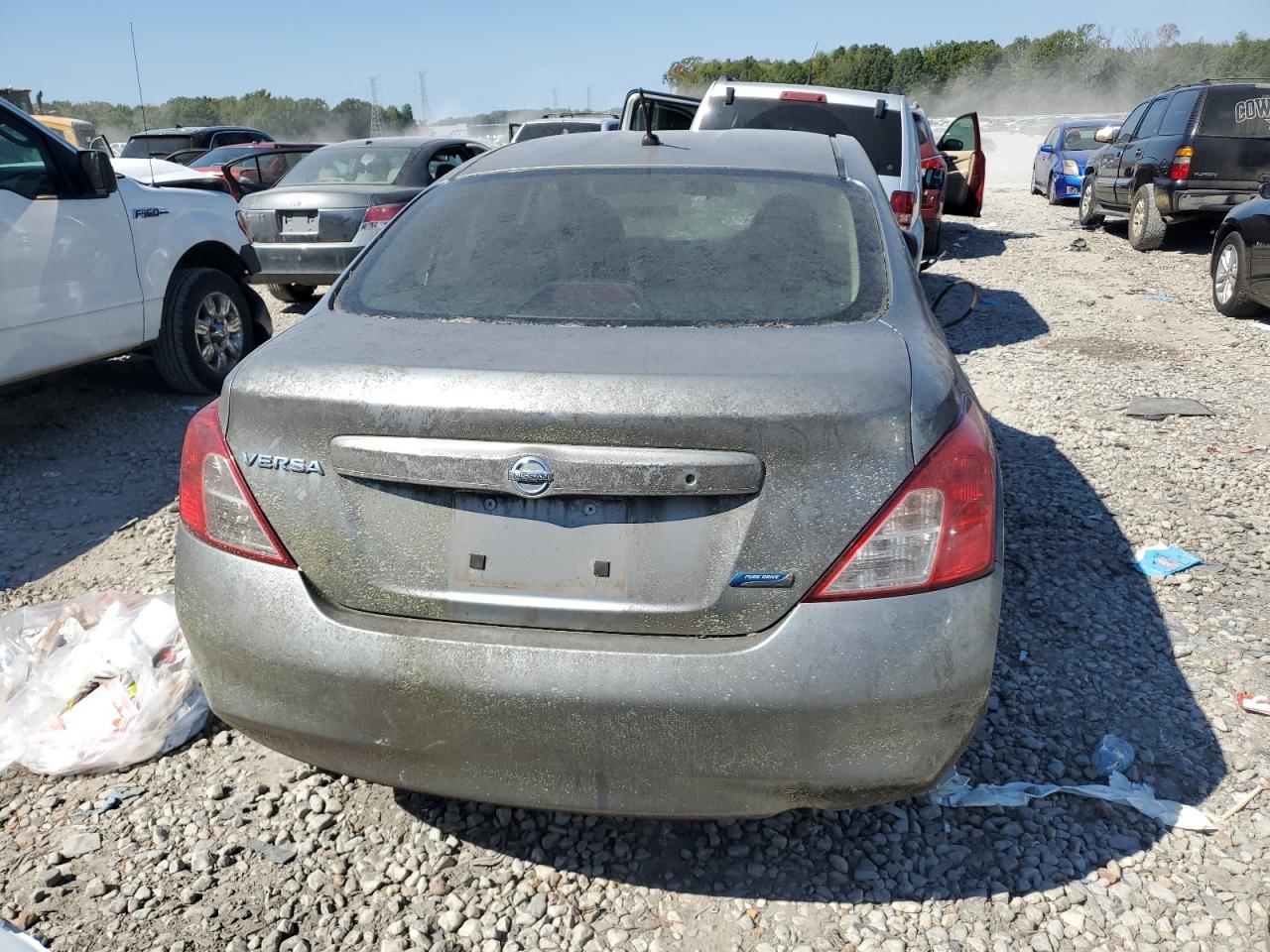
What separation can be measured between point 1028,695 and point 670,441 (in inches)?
73.1

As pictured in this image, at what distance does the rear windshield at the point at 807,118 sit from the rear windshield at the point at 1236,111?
5.25m

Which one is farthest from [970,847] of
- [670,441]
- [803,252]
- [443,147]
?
[443,147]

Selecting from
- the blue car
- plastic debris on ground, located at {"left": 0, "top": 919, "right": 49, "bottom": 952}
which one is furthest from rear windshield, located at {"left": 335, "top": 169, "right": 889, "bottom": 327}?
the blue car

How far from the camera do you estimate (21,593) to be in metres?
3.91

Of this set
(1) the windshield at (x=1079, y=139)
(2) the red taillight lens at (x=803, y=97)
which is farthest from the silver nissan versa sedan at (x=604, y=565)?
(1) the windshield at (x=1079, y=139)

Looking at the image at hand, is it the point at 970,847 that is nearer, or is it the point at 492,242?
the point at 970,847

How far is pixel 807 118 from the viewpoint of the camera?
8008mm

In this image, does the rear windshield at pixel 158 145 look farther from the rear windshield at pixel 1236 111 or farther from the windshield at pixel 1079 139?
the windshield at pixel 1079 139

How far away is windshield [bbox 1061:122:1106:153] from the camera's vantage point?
1805 cm

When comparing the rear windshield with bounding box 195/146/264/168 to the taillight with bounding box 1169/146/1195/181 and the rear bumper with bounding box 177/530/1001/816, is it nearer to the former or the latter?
the taillight with bounding box 1169/146/1195/181

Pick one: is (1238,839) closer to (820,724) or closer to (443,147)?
(820,724)

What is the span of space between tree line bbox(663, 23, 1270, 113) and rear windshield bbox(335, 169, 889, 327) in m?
54.7

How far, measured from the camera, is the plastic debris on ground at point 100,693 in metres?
2.79

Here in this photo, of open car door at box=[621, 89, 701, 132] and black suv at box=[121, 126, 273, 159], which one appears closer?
open car door at box=[621, 89, 701, 132]
